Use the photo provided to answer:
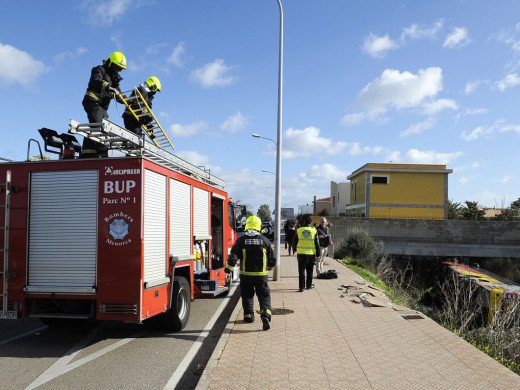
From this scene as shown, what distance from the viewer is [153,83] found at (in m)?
8.62

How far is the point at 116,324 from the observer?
7863 millimetres

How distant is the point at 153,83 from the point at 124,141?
2.76 m

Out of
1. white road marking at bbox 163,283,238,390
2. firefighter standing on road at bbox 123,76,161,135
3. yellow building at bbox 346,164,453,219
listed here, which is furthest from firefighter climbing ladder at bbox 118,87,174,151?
yellow building at bbox 346,164,453,219

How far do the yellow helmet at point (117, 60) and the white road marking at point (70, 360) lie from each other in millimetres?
4506

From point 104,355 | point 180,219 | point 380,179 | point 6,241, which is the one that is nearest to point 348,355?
point 104,355

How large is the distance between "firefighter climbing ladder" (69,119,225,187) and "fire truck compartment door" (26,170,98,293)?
55 centimetres

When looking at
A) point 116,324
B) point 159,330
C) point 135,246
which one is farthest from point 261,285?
point 116,324

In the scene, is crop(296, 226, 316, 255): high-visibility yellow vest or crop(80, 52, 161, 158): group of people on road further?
crop(296, 226, 316, 255): high-visibility yellow vest

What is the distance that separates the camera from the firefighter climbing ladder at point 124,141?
5617mm

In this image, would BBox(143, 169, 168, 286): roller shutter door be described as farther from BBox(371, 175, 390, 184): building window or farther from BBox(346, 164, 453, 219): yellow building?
BBox(371, 175, 390, 184): building window

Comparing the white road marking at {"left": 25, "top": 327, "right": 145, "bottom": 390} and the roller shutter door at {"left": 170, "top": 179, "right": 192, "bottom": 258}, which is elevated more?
the roller shutter door at {"left": 170, "top": 179, "right": 192, "bottom": 258}

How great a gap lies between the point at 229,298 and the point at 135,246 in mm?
5366

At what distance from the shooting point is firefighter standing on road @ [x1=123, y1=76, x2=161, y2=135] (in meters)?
8.12

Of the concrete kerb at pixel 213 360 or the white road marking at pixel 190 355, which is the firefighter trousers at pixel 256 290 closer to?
the concrete kerb at pixel 213 360
